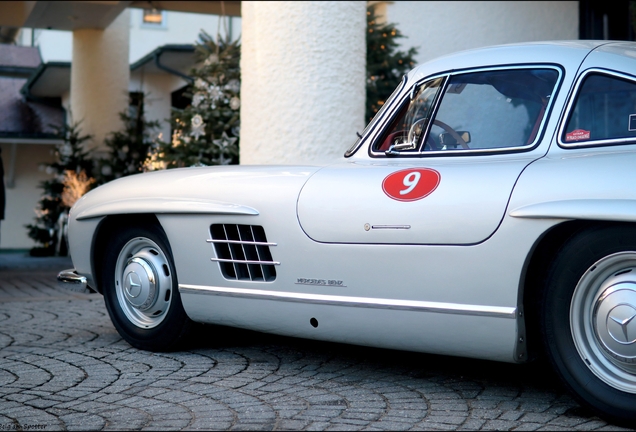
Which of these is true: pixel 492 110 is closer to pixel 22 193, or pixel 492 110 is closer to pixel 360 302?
pixel 360 302

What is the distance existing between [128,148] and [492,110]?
37.8 ft

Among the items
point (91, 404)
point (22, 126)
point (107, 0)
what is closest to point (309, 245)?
point (91, 404)

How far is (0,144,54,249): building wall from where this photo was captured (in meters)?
22.0

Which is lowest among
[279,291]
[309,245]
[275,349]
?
[275,349]

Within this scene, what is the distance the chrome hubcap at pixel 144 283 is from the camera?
458 centimetres

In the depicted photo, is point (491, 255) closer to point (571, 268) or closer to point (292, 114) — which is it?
point (571, 268)

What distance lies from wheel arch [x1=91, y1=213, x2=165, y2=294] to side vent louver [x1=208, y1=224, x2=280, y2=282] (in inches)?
23.9

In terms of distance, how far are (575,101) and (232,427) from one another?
1931mm

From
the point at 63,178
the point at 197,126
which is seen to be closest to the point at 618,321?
the point at 197,126

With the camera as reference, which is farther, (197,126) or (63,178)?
(63,178)

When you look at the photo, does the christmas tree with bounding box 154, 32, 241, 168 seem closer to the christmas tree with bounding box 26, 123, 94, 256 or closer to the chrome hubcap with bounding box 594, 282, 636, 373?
the christmas tree with bounding box 26, 123, 94, 256

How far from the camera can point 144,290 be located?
15.1ft

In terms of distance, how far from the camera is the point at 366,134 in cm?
410

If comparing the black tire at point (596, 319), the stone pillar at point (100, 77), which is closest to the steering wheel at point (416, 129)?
the black tire at point (596, 319)
